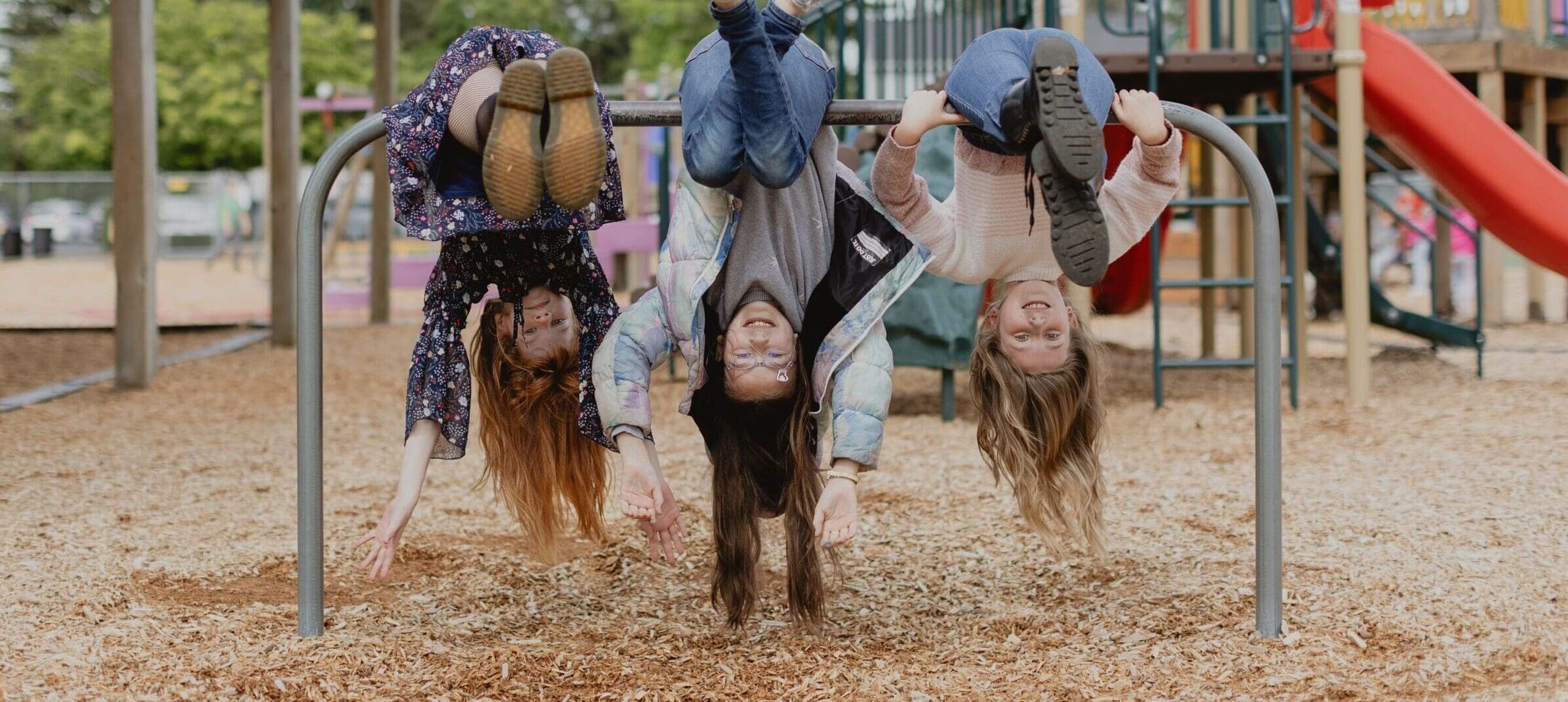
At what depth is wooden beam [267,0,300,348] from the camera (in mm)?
9172

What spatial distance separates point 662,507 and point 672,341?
0.36 m

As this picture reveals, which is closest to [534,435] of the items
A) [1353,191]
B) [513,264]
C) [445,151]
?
[513,264]

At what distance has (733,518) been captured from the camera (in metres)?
3.19

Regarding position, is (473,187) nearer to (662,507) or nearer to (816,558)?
(662,507)

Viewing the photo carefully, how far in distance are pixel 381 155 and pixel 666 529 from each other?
8.41 m

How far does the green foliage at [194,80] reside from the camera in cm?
2927

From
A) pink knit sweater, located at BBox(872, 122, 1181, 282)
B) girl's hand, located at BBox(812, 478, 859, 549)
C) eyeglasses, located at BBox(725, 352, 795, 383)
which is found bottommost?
girl's hand, located at BBox(812, 478, 859, 549)

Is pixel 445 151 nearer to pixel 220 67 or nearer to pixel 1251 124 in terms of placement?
pixel 1251 124

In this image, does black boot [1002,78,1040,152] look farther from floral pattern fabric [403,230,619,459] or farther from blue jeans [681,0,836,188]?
floral pattern fabric [403,230,619,459]

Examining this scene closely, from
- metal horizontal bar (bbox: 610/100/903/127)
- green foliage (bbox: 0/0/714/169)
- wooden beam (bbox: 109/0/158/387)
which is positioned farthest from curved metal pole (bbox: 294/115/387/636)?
green foliage (bbox: 0/0/714/169)

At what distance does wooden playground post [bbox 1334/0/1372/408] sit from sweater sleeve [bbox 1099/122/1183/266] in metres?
3.62

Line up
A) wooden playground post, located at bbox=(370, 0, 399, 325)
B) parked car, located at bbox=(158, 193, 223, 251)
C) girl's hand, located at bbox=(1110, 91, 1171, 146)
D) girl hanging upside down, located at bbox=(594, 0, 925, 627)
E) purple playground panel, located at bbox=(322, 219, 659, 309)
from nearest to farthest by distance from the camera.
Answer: girl hanging upside down, located at bbox=(594, 0, 925, 627)
girl's hand, located at bbox=(1110, 91, 1171, 146)
wooden playground post, located at bbox=(370, 0, 399, 325)
purple playground panel, located at bbox=(322, 219, 659, 309)
parked car, located at bbox=(158, 193, 223, 251)

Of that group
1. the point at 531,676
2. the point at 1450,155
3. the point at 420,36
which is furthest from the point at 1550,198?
the point at 420,36

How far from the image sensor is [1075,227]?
264cm
